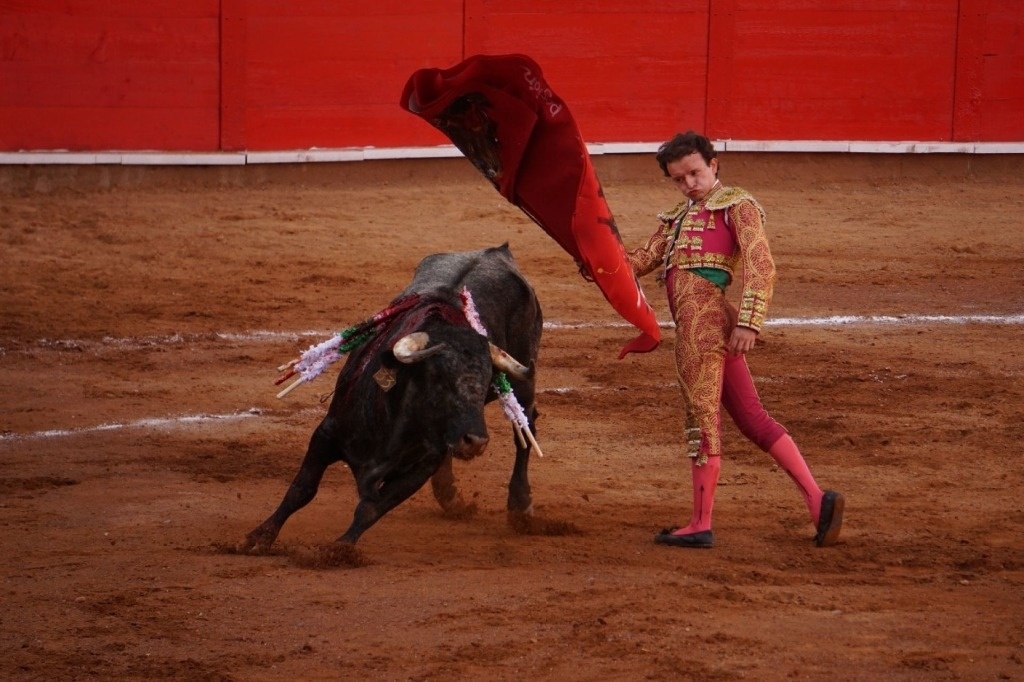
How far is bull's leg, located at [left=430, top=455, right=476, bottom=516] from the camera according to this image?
4.71 metres

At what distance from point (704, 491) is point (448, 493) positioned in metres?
0.80

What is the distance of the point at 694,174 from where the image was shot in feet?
14.1

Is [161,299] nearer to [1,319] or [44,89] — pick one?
[1,319]

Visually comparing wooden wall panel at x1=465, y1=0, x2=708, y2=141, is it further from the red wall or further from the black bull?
the black bull

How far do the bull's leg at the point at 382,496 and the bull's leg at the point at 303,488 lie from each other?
15cm

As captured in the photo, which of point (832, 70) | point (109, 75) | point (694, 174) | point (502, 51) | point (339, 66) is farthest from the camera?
point (832, 70)

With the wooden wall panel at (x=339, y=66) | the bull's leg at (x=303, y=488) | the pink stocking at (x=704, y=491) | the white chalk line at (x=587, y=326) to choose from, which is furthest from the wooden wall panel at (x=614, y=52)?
the bull's leg at (x=303, y=488)

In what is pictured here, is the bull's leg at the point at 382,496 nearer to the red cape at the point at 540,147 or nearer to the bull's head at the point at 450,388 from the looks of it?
the bull's head at the point at 450,388

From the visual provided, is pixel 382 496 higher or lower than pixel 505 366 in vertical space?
lower

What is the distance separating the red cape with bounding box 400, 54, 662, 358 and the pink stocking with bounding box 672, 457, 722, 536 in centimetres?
35

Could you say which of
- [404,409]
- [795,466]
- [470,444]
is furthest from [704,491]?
[404,409]

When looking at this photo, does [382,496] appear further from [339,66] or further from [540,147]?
[339,66]

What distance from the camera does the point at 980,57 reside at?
35.2 ft

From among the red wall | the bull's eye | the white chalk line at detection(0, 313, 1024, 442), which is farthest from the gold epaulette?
the red wall
